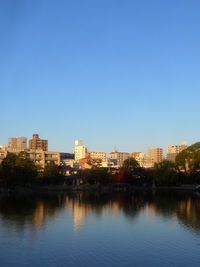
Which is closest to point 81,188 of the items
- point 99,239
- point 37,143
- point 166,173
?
point 166,173

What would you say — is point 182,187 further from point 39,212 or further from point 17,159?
point 39,212

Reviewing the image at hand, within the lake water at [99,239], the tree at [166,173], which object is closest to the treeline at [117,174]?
the tree at [166,173]

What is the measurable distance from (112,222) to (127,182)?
167 feet

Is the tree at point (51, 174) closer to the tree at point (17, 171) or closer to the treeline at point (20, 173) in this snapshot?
the treeline at point (20, 173)

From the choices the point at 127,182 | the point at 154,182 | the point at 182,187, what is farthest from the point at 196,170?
the point at 127,182

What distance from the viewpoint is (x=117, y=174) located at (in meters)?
76.9

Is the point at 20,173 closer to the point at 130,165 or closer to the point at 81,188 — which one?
the point at 81,188

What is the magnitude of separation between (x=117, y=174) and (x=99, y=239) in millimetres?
57609

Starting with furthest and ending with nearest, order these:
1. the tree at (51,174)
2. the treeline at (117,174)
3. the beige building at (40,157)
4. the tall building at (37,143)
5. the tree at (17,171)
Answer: the tall building at (37,143) → the beige building at (40,157) → the tree at (51,174) → the treeline at (117,174) → the tree at (17,171)

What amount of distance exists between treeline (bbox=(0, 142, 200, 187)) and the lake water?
2785 centimetres

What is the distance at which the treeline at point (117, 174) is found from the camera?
57.5m

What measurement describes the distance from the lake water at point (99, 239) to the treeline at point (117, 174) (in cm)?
2785

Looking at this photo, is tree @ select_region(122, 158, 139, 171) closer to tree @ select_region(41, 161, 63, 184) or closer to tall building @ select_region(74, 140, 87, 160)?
tree @ select_region(41, 161, 63, 184)

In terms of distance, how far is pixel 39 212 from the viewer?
101 ft
